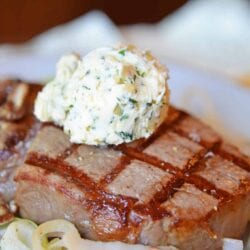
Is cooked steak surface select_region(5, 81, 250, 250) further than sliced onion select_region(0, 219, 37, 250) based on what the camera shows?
→ No

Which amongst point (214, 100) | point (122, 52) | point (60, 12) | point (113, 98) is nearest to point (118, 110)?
point (113, 98)

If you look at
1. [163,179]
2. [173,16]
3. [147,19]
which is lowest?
[147,19]

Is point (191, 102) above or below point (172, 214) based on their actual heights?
below

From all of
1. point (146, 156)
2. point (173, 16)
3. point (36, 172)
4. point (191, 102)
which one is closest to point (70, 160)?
point (36, 172)

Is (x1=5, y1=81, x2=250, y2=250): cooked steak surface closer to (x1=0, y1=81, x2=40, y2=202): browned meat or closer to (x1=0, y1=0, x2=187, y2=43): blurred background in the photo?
(x1=0, y1=81, x2=40, y2=202): browned meat

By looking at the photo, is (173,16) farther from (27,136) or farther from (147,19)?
(27,136)

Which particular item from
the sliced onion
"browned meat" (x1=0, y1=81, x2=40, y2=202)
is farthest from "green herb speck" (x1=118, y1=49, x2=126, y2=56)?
the sliced onion
